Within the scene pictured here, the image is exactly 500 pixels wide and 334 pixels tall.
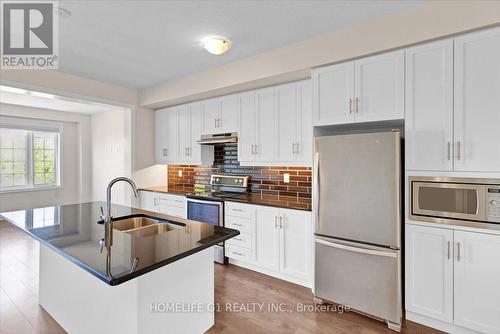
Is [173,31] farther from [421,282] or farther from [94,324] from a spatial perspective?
[421,282]

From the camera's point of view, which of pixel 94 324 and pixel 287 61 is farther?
pixel 287 61

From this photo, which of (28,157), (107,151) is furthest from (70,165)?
(107,151)

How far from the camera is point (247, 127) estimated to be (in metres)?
3.52

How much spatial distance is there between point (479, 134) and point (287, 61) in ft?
5.92

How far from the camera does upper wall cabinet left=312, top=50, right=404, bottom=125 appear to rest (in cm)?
228

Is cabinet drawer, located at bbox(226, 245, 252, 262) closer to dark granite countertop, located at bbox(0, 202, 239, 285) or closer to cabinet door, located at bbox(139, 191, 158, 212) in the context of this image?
dark granite countertop, located at bbox(0, 202, 239, 285)

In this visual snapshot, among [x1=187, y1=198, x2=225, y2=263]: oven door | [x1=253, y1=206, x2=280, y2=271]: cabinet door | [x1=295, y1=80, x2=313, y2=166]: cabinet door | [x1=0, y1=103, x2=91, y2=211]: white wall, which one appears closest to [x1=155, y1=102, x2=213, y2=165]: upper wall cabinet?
[x1=187, y1=198, x2=225, y2=263]: oven door

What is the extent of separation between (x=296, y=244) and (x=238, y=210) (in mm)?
852

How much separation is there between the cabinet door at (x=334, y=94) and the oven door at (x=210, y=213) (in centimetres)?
172

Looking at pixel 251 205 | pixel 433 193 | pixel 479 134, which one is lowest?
pixel 251 205

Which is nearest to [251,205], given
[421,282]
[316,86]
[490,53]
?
[316,86]

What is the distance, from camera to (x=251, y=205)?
3.24 metres

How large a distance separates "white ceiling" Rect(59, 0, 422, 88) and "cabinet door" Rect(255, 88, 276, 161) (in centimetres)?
55

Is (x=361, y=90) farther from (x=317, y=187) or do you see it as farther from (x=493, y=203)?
(x=493, y=203)
